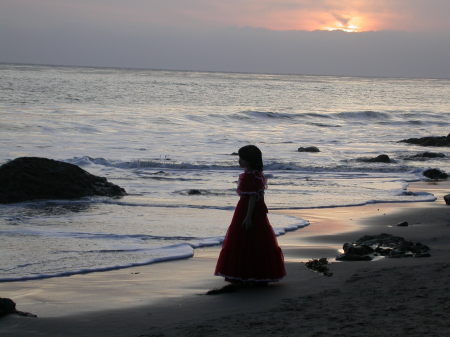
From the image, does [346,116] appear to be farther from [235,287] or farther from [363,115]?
[235,287]

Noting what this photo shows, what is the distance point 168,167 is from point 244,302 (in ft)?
49.1

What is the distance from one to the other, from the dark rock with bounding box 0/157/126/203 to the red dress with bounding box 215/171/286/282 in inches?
259

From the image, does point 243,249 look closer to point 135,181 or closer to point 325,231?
point 325,231

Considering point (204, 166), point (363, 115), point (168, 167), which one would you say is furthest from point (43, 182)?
point (363, 115)

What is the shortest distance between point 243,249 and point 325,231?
392 cm

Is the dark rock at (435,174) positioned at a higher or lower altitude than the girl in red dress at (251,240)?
Answer: lower

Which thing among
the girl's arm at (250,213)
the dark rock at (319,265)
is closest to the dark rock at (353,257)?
the dark rock at (319,265)

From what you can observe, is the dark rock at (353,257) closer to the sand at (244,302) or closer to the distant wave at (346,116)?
the sand at (244,302)

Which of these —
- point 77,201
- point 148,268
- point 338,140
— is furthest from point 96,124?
point 148,268

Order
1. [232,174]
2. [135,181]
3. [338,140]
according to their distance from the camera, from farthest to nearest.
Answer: [338,140]
[232,174]
[135,181]

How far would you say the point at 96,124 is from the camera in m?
32.9

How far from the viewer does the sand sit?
478cm

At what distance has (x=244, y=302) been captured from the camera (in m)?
5.88

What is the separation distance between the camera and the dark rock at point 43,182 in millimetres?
12422
